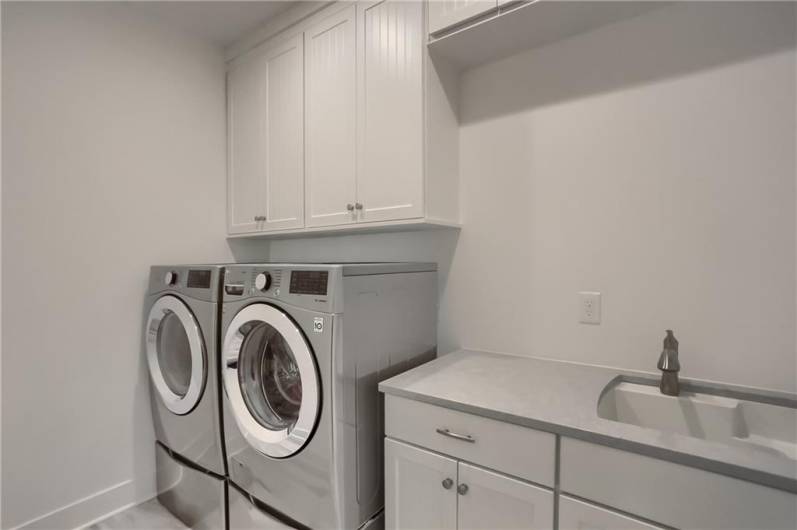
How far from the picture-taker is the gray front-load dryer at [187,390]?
64.2 inches

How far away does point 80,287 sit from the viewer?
1794mm

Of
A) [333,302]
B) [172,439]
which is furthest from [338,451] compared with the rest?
[172,439]

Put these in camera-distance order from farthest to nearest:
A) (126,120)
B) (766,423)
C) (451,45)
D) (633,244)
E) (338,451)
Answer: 1. (126,120)
2. (451,45)
3. (633,244)
4. (338,451)
5. (766,423)

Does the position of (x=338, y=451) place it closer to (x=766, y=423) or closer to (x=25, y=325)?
(x=766, y=423)

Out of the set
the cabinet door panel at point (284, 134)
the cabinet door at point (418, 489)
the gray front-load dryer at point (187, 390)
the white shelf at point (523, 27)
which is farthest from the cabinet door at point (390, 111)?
the cabinet door at point (418, 489)

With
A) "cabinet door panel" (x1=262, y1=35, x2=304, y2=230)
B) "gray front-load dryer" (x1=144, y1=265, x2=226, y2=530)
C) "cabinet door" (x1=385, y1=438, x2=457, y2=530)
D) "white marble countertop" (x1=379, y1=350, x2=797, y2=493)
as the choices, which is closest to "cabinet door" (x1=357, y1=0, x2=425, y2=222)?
"cabinet door panel" (x1=262, y1=35, x2=304, y2=230)

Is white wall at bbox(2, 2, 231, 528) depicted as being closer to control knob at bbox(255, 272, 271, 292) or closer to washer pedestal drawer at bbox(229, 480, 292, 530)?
washer pedestal drawer at bbox(229, 480, 292, 530)

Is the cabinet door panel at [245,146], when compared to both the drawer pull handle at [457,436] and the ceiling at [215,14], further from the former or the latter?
the drawer pull handle at [457,436]

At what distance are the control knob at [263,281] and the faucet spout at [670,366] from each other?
4.58 feet

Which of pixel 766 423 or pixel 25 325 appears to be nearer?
pixel 766 423

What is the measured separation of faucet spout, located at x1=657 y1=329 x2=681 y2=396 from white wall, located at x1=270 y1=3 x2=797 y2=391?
14cm

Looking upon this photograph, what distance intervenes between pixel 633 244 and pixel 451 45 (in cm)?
107

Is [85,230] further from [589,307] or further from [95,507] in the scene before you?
[589,307]

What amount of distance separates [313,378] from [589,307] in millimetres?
1095
